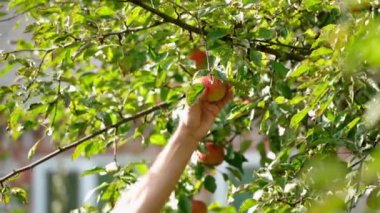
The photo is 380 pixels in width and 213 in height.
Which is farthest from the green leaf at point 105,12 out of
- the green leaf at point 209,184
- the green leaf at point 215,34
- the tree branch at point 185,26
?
the green leaf at point 209,184

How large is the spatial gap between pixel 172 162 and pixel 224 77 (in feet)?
1.36

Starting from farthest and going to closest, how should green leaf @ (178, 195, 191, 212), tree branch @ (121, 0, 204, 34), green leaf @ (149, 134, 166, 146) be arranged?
green leaf @ (149, 134, 166, 146), green leaf @ (178, 195, 191, 212), tree branch @ (121, 0, 204, 34)

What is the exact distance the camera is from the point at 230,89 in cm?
198

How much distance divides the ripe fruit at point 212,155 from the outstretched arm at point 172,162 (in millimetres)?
425

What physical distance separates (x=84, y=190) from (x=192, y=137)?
219 inches

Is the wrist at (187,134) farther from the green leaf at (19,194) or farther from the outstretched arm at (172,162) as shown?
the green leaf at (19,194)

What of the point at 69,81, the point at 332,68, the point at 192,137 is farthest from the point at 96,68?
the point at 332,68

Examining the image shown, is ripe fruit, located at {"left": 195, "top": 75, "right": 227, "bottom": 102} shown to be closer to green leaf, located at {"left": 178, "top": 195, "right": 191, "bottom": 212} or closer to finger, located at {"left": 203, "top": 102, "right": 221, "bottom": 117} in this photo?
finger, located at {"left": 203, "top": 102, "right": 221, "bottom": 117}

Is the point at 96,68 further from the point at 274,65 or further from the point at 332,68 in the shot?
the point at 332,68

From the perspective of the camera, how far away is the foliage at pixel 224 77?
1680mm

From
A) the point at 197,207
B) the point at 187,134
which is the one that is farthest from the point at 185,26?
the point at 197,207

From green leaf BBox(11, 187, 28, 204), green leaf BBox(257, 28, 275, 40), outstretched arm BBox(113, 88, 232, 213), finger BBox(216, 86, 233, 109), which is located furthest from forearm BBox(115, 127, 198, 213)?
green leaf BBox(257, 28, 275, 40)

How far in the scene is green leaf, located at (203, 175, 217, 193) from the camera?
2537 millimetres

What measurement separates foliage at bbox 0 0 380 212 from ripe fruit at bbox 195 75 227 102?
0.05 meters
